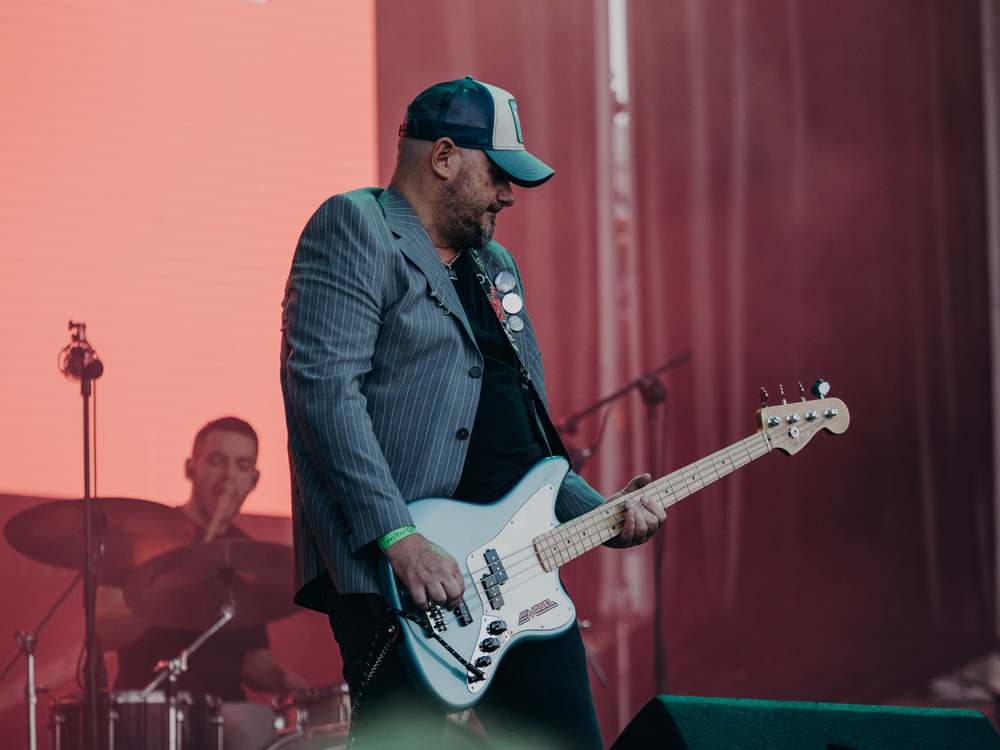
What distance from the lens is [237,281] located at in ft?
10.1

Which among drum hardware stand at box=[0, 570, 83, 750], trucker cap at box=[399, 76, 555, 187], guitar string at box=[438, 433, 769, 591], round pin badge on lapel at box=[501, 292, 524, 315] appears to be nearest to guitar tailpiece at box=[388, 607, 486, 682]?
guitar string at box=[438, 433, 769, 591]

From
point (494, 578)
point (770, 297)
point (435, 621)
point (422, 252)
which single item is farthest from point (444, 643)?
point (770, 297)

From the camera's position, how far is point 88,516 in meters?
2.66

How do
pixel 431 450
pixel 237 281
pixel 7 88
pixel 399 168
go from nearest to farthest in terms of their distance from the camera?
pixel 431 450, pixel 399 168, pixel 7 88, pixel 237 281

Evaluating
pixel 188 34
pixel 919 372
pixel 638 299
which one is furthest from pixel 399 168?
pixel 919 372

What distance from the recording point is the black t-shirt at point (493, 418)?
5.32 ft

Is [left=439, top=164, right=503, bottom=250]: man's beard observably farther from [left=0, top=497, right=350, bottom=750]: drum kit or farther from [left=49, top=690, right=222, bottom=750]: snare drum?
[left=49, top=690, right=222, bottom=750]: snare drum

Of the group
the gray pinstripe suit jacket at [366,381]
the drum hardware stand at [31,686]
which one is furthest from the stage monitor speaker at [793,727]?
the drum hardware stand at [31,686]

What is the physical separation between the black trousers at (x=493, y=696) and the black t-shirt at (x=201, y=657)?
1.41m

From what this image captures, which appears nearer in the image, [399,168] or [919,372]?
[399,168]

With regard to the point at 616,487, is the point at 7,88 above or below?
above

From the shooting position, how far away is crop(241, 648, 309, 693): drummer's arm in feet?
9.50

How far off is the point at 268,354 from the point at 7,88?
1.14 metres

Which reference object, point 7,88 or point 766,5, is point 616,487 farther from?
point 7,88
